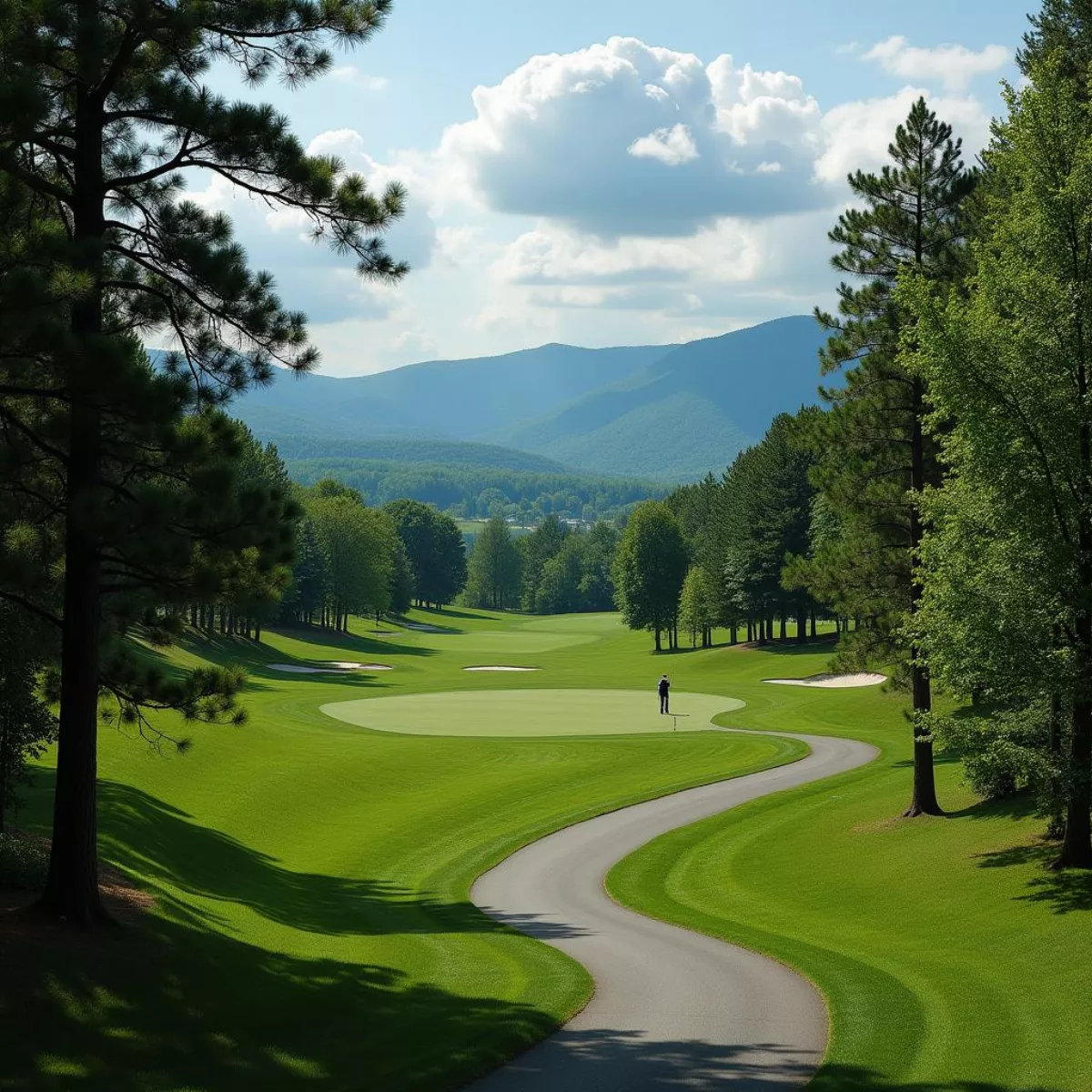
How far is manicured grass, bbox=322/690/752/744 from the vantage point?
162 feet

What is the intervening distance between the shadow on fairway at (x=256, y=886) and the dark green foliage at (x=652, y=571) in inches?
2905

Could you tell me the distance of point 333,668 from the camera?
8175 cm

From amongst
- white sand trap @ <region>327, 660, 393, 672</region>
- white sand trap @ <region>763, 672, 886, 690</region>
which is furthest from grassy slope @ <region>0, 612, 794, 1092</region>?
white sand trap @ <region>327, 660, 393, 672</region>

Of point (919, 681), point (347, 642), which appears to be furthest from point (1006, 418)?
point (347, 642)

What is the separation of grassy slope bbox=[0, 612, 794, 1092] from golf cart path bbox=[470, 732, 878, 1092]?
547 mm

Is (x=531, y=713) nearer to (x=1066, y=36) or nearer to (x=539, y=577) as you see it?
(x=1066, y=36)

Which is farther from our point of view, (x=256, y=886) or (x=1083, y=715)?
(x=256, y=886)

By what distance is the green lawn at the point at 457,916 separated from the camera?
1255 centimetres

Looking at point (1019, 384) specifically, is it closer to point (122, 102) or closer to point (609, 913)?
point (609, 913)

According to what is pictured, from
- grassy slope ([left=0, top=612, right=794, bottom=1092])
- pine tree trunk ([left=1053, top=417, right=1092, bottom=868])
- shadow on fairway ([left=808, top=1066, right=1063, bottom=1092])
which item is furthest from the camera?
pine tree trunk ([left=1053, top=417, right=1092, bottom=868])

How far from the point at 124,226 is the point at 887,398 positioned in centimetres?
1891

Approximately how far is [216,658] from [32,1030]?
62.5 meters

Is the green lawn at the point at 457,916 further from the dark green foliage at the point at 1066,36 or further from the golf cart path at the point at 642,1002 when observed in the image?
the dark green foliage at the point at 1066,36

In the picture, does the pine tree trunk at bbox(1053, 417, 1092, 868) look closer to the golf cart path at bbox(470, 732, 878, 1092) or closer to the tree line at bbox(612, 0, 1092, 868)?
the tree line at bbox(612, 0, 1092, 868)
